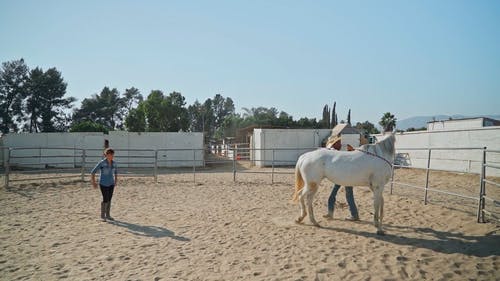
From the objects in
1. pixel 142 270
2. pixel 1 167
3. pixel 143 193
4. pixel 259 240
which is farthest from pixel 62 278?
pixel 1 167

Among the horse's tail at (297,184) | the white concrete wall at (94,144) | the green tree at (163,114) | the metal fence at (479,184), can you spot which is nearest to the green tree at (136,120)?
the green tree at (163,114)

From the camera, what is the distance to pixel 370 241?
4.19 metres

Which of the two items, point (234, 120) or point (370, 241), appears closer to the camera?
point (370, 241)

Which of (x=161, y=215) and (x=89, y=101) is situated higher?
(x=89, y=101)

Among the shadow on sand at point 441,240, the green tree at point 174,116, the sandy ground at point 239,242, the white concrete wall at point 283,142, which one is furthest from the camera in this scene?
the green tree at point 174,116

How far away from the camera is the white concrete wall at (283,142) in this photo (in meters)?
19.6

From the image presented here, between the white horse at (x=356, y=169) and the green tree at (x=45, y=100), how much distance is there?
122ft

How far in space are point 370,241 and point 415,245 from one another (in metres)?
0.58

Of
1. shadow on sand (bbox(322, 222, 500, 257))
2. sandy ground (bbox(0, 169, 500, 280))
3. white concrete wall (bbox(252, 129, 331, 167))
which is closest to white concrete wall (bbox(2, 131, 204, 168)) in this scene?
white concrete wall (bbox(252, 129, 331, 167))

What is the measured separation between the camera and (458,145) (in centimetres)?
1434

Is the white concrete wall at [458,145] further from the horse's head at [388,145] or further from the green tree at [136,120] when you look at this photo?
the green tree at [136,120]

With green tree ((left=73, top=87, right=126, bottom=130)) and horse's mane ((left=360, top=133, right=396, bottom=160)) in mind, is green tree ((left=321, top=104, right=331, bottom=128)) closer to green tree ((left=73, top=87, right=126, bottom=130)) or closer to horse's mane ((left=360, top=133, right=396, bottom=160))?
green tree ((left=73, top=87, right=126, bottom=130))

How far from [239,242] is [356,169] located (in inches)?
87.3

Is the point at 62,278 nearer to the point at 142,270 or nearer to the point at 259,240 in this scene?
the point at 142,270
